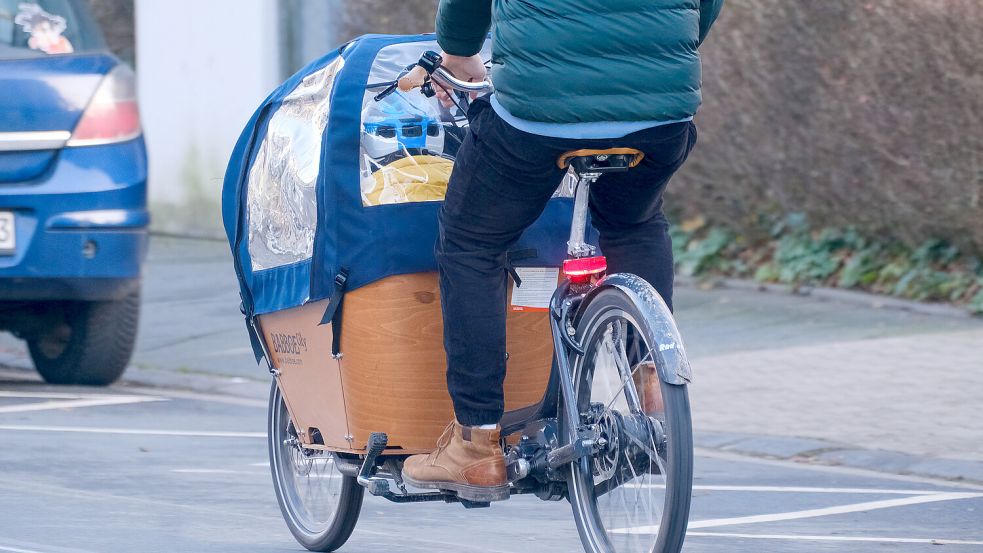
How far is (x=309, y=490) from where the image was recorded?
5.25m

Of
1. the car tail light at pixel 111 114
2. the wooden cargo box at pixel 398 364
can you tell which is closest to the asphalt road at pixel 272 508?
the wooden cargo box at pixel 398 364

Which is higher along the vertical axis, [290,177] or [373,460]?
[290,177]

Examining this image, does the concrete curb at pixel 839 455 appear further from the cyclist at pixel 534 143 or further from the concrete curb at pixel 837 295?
the concrete curb at pixel 837 295

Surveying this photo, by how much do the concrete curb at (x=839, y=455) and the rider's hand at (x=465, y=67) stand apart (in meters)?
2.79

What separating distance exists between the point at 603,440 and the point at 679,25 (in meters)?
0.96

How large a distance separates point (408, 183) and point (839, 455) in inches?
114

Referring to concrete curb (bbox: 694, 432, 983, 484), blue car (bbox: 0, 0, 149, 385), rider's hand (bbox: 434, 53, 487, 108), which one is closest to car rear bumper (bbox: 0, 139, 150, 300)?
blue car (bbox: 0, 0, 149, 385)

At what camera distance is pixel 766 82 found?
36.2 feet

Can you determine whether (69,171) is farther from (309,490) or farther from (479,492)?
(479,492)

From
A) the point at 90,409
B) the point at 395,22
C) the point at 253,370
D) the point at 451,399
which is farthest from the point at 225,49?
the point at 451,399

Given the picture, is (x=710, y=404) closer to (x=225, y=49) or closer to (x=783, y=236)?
(x=783, y=236)

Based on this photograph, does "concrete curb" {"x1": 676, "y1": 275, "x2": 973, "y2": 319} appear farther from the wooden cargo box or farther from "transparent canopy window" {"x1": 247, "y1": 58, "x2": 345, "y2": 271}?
"transparent canopy window" {"x1": 247, "y1": 58, "x2": 345, "y2": 271}

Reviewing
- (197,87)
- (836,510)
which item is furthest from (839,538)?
(197,87)

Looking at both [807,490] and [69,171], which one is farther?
[69,171]
